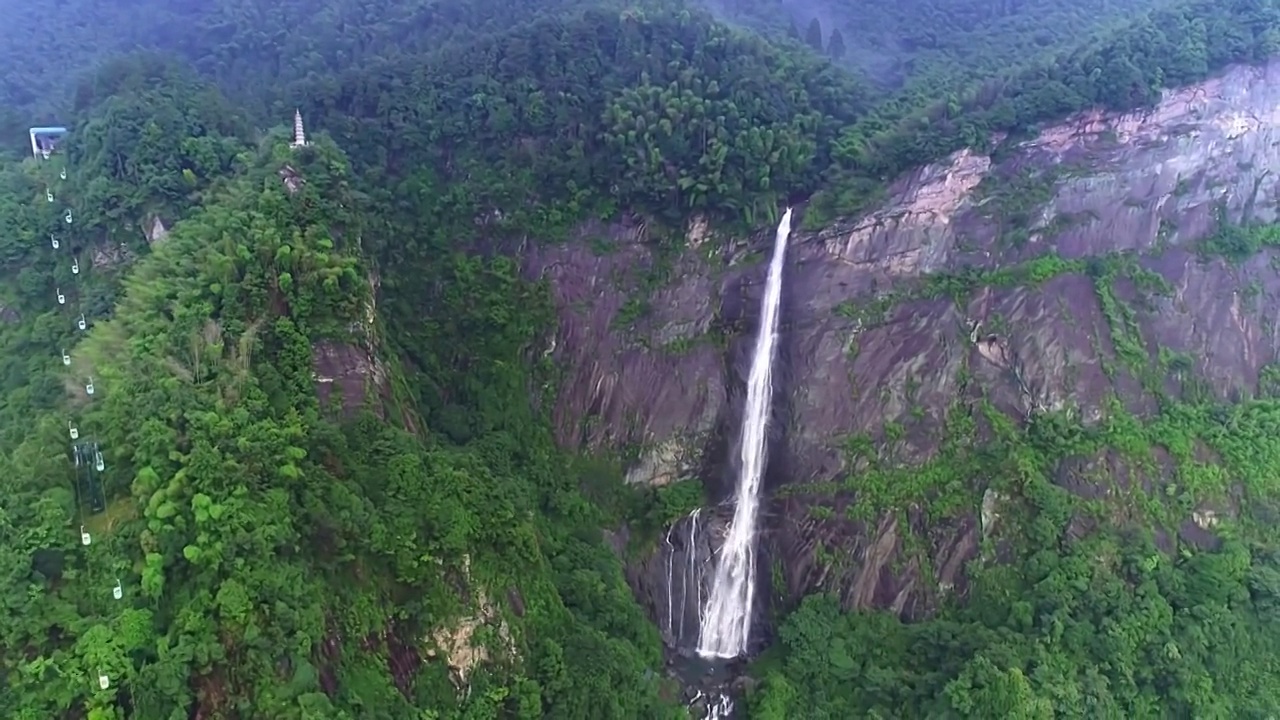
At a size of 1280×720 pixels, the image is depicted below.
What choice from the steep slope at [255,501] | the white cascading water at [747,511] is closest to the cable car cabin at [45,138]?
the steep slope at [255,501]

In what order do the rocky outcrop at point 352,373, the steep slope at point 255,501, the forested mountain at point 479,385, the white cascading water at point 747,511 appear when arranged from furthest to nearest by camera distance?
1. the white cascading water at point 747,511
2. the rocky outcrop at point 352,373
3. the forested mountain at point 479,385
4. the steep slope at point 255,501

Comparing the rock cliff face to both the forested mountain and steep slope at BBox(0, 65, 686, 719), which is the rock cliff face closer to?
the forested mountain

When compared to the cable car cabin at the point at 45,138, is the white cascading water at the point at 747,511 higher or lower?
lower

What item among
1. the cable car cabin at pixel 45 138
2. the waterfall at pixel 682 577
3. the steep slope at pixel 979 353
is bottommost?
the waterfall at pixel 682 577

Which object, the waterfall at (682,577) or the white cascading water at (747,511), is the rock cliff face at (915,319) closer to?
the waterfall at (682,577)

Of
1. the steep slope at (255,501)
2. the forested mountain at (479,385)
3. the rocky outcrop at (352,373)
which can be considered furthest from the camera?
the rocky outcrop at (352,373)

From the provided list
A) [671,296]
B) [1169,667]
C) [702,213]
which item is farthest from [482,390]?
[1169,667]

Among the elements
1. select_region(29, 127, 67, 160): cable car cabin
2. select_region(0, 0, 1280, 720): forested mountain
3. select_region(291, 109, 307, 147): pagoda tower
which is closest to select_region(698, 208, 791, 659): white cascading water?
select_region(0, 0, 1280, 720): forested mountain
